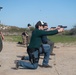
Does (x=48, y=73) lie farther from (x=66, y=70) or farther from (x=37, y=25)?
(x=37, y=25)

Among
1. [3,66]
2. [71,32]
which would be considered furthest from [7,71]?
[71,32]

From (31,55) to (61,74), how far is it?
1632mm

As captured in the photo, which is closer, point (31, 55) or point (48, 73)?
point (48, 73)

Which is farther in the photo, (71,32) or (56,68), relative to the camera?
(71,32)

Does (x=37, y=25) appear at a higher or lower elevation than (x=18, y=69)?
higher

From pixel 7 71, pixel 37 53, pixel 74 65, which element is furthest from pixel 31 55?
pixel 74 65

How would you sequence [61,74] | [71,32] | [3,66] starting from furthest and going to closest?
[71,32], [3,66], [61,74]

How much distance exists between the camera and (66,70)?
44.8 ft

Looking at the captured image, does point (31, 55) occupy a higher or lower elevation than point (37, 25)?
lower

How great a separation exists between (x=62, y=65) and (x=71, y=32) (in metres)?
67.2

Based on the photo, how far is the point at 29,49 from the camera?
44.9ft

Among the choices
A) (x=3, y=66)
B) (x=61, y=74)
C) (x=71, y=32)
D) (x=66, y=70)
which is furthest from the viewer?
(x=71, y=32)

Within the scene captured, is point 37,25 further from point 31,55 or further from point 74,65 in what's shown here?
point 74,65

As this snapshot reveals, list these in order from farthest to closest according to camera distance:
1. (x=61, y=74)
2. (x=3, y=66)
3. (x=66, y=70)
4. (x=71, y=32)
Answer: (x=71, y=32) < (x=3, y=66) < (x=66, y=70) < (x=61, y=74)
